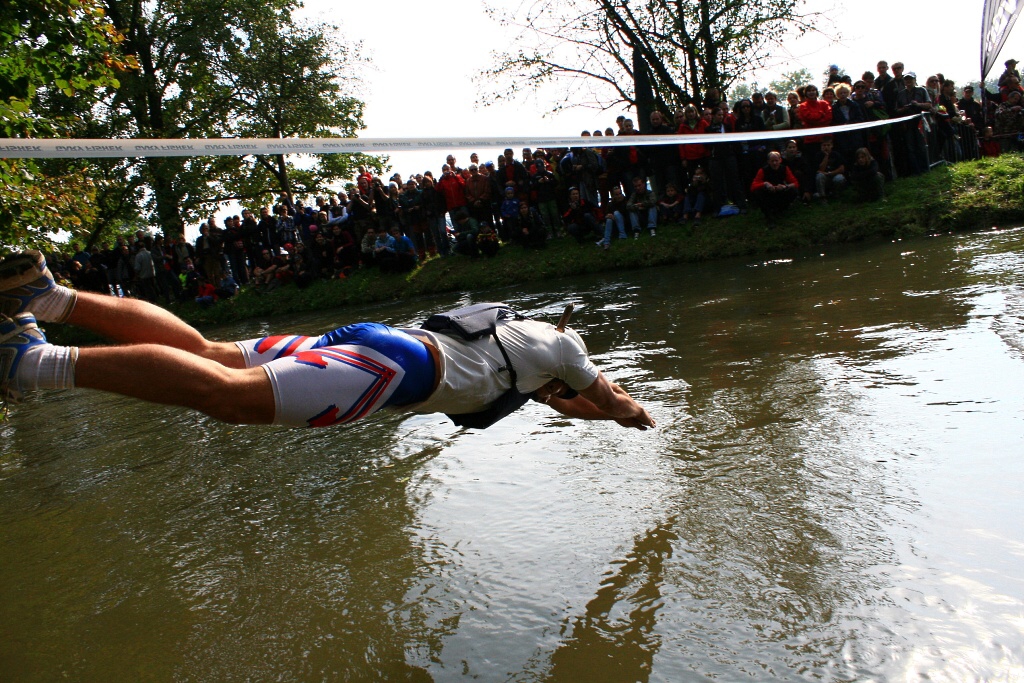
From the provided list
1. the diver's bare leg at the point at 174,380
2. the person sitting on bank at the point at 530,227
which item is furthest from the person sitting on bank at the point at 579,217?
the diver's bare leg at the point at 174,380

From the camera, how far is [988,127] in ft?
50.1

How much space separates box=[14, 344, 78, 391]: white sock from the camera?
2.76m

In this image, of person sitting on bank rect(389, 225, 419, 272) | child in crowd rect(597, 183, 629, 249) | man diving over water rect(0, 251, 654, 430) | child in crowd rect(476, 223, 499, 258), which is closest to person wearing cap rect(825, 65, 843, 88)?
child in crowd rect(597, 183, 629, 249)

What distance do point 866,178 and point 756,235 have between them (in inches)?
79.0

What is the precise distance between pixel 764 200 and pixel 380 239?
831 centimetres

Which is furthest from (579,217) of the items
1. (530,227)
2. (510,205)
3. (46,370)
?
(46,370)

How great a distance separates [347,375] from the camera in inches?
128

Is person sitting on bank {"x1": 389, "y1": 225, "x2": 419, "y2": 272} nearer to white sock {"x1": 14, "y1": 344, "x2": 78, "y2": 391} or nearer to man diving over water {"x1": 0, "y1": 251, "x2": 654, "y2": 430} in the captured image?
man diving over water {"x1": 0, "y1": 251, "x2": 654, "y2": 430}

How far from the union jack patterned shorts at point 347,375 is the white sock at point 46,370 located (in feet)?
2.22

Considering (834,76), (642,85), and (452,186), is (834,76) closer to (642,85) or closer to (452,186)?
(642,85)

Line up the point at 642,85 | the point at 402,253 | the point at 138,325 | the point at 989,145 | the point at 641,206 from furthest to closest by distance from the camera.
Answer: the point at 642,85
the point at 402,253
the point at 641,206
the point at 989,145
the point at 138,325

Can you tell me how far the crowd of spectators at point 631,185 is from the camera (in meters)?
13.8

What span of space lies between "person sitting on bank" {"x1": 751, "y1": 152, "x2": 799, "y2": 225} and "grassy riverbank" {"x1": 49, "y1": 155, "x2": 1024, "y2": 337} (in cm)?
22

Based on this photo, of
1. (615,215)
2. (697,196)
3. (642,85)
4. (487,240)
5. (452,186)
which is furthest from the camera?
(642,85)
